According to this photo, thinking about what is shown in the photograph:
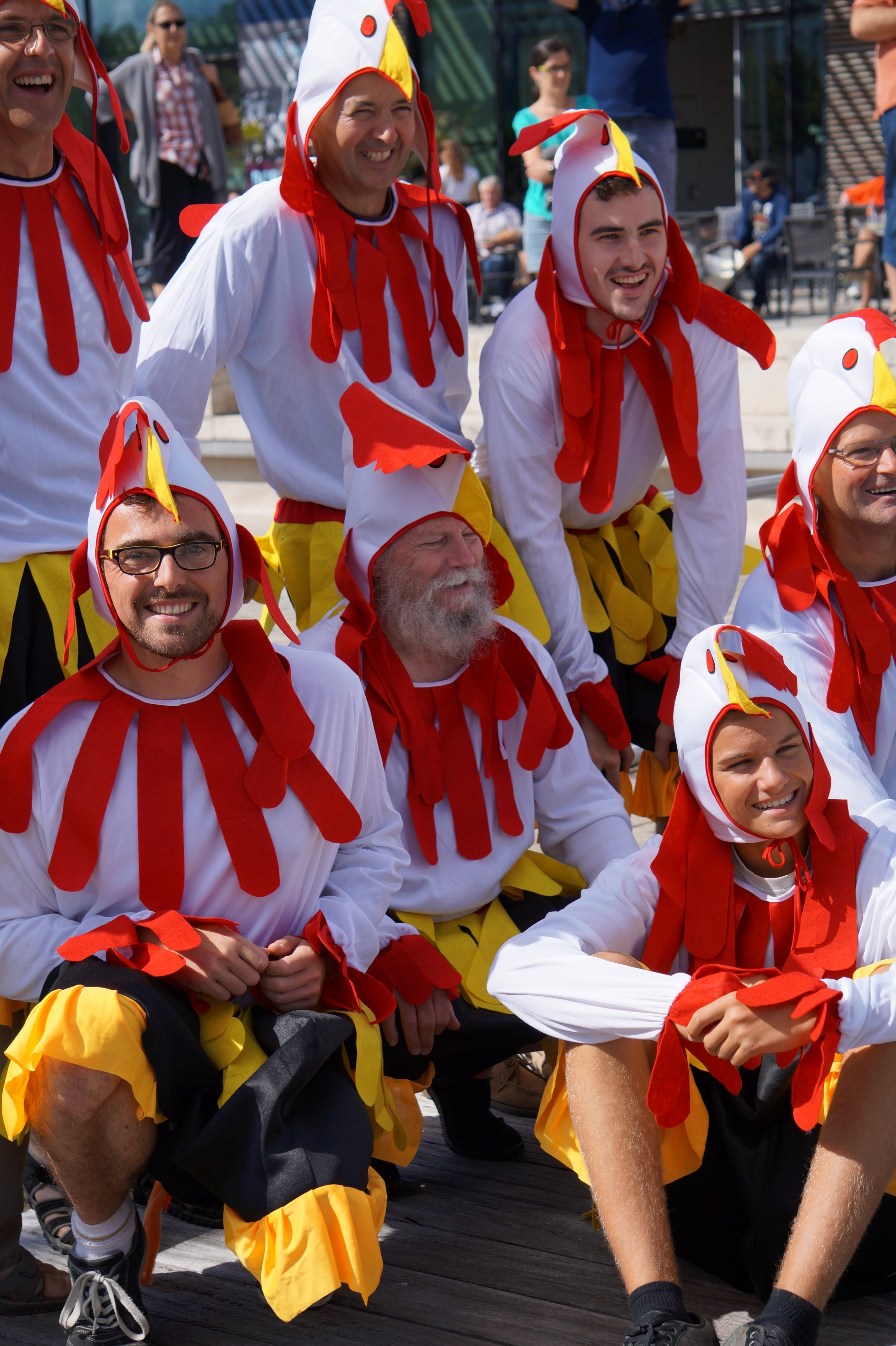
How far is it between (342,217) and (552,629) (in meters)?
0.90

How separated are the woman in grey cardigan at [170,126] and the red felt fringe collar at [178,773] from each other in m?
5.19

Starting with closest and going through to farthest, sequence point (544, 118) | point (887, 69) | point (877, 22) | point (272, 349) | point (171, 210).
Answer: point (272, 349), point (877, 22), point (887, 69), point (544, 118), point (171, 210)

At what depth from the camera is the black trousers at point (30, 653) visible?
8.75 ft

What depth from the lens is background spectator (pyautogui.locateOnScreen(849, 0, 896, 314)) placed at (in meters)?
4.50

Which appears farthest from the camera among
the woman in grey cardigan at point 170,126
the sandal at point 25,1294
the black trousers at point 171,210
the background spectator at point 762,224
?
the background spectator at point 762,224

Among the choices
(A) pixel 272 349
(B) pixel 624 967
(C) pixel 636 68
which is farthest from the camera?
(C) pixel 636 68

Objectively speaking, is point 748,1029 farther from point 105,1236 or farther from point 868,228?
point 868,228

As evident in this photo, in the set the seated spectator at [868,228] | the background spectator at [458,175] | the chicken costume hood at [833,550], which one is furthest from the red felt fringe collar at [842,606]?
the background spectator at [458,175]

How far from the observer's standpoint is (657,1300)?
205cm

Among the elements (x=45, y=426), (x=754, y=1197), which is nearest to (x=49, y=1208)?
(x=754, y=1197)

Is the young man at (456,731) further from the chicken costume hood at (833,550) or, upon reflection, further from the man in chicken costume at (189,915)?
the chicken costume hood at (833,550)

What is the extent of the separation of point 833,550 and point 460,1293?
1398mm

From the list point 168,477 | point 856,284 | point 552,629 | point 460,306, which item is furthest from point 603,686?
point 856,284

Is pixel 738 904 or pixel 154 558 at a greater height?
pixel 154 558
